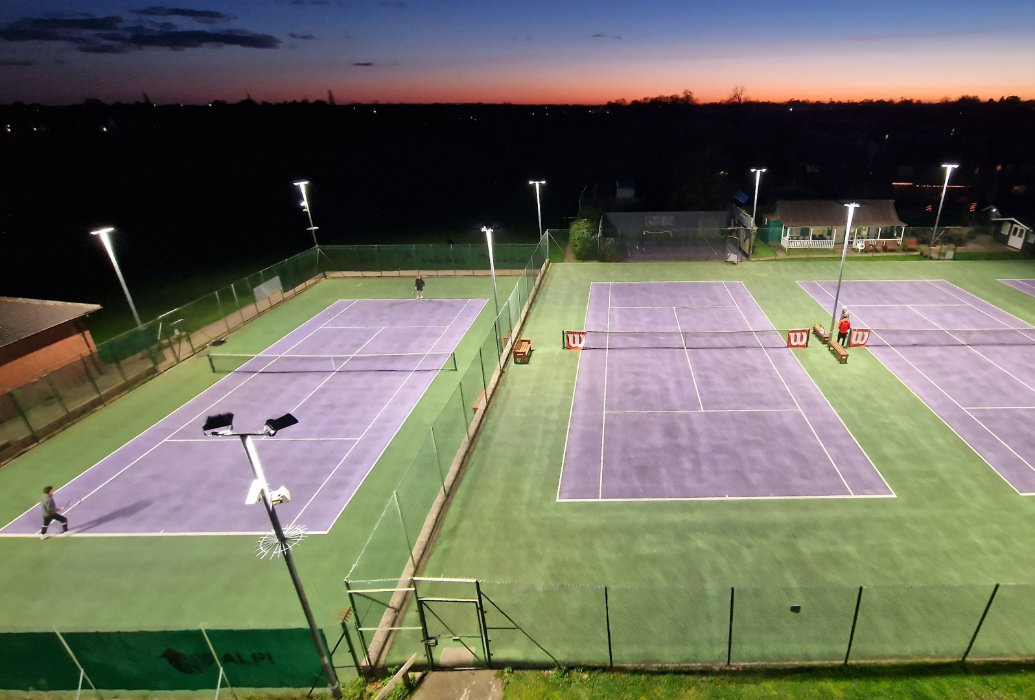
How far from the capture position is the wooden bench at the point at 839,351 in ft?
71.6

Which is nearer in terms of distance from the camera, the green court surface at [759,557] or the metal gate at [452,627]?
the metal gate at [452,627]

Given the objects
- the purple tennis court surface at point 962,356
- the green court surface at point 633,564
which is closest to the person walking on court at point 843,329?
the purple tennis court surface at point 962,356

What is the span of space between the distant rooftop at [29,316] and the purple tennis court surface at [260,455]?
21.8 feet

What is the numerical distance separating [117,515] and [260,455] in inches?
155

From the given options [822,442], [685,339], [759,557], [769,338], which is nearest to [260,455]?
[759,557]

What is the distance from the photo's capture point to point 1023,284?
98.6ft

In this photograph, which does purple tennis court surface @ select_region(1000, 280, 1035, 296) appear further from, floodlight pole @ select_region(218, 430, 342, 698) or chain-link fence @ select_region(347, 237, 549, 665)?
floodlight pole @ select_region(218, 430, 342, 698)

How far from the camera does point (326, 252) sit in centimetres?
3747

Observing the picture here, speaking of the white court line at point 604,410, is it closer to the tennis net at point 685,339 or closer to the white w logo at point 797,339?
the tennis net at point 685,339

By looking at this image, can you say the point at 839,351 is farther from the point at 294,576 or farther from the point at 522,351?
the point at 294,576

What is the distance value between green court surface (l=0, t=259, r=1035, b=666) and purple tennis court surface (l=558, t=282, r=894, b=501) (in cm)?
59

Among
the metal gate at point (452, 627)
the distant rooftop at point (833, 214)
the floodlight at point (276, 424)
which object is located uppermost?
the floodlight at point (276, 424)

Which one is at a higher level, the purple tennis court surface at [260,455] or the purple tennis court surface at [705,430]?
the purple tennis court surface at [260,455]

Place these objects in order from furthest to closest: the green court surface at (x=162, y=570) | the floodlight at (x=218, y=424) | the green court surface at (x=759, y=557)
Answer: the green court surface at (x=162, y=570) < the green court surface at (x=759, y=557) < the floodlight at (x=218, y=424)
